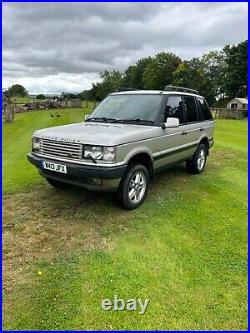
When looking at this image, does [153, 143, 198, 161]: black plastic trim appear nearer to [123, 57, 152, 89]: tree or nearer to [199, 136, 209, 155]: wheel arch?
[199, 136, 209, 155]: wheel arch

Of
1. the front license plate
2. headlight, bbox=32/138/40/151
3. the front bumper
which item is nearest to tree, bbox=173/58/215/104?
headlight, bbox=32/138/40/151

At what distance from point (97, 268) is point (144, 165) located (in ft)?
7.45

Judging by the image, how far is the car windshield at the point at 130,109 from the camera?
5.62 m

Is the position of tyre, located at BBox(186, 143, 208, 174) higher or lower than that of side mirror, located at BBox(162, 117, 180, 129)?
lower

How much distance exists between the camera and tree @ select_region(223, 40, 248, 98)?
56344mm

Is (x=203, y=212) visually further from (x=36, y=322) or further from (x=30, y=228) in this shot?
(x=36, y=322)

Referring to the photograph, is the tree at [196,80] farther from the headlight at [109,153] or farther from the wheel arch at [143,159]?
the headlight at [109,153]

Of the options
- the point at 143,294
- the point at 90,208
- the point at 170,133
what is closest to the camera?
the point at 143,294

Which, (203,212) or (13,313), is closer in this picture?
(13,313)

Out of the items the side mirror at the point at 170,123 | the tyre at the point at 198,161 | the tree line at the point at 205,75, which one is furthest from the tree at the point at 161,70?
the side mirror at the point at 170,123

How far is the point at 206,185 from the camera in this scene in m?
6.80

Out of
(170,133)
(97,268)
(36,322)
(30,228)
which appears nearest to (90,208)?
(30,228)

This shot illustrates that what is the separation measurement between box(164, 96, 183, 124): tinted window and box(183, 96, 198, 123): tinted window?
33cm

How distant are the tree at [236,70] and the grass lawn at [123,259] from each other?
187ft
